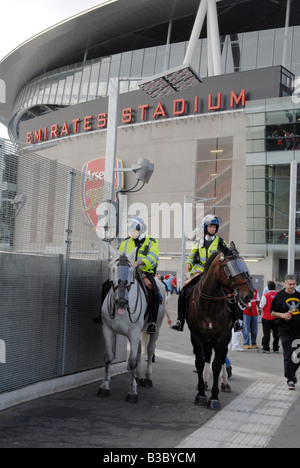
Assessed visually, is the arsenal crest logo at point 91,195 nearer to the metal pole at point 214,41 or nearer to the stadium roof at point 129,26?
the metal pole at point 214,41

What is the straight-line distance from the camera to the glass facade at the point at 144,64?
51.4 metres

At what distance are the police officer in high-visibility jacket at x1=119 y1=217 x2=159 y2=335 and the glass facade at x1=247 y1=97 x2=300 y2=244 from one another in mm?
34367

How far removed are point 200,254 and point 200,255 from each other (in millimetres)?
18

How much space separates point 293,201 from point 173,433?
23533 millimetres

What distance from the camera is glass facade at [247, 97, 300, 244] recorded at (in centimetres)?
4212

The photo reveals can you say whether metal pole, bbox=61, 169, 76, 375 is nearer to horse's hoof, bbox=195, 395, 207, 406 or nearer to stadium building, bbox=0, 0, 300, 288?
horse's hoof, bbox=195, 395, 207, 406

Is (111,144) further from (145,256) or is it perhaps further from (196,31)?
(196,31)

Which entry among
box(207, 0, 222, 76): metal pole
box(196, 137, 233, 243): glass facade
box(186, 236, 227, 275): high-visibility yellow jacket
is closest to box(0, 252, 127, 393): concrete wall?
box(186, 236, 227, 275): high-visibility yellow jacket

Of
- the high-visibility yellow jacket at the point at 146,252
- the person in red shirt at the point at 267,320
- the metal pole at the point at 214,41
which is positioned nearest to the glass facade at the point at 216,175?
the metal pole at the point at 214,41

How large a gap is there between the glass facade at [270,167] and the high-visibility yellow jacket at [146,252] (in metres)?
34.4

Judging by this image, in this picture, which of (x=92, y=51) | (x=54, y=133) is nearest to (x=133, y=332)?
(x=54, y=133)

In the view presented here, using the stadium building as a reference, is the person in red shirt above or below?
below

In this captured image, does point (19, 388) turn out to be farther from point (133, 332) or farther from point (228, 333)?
point (228, 333)
